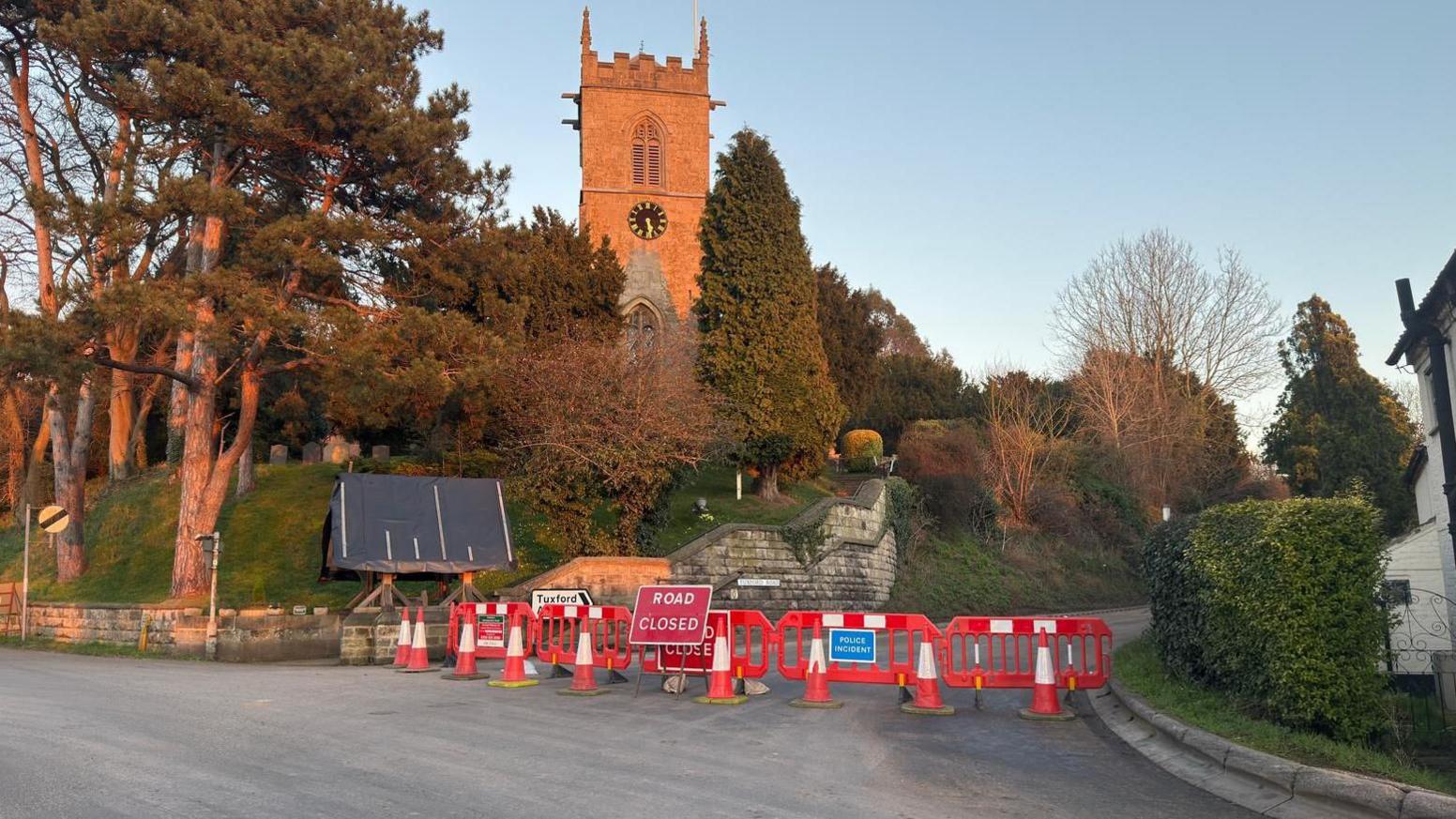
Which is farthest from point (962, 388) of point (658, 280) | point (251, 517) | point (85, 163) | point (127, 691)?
point (127, 691)

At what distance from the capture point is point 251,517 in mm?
25594

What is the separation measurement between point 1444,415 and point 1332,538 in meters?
5.58

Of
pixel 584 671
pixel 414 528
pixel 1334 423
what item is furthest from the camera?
pixel 1334 423

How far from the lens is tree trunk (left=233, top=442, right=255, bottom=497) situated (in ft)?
88.6

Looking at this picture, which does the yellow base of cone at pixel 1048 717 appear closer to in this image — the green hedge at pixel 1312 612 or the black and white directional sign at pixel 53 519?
the green hedge at pixel 1312 612

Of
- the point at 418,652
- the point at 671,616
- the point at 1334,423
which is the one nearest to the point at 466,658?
the point at 418,652

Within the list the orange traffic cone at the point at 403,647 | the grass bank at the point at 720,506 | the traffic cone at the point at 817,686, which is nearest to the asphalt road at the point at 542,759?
the traffic cone at the point at 817,686

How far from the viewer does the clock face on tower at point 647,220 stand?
44.2 meters

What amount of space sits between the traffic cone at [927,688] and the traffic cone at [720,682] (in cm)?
194

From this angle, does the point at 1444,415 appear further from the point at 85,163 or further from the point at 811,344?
the point at 85,163

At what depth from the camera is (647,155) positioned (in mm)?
45438

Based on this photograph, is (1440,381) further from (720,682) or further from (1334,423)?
(1334,423)

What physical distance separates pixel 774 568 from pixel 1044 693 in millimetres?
13684

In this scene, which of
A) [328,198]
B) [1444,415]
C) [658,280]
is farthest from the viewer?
[658,280]
